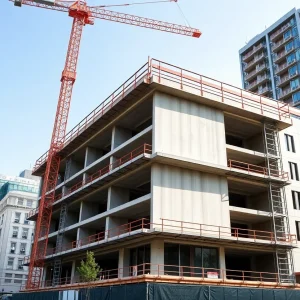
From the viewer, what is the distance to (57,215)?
5222 centimetres

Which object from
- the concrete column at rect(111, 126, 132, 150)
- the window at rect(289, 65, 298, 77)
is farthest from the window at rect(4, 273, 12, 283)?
the window at rect(289, 65, 298, 77)

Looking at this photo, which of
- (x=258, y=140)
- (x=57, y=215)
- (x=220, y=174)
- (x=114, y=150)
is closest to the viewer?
(x=220, y=174)

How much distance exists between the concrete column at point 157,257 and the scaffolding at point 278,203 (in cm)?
1160

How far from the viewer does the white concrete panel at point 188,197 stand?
30734mm

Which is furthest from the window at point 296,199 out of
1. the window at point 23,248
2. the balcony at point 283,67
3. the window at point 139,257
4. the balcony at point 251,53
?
the window at point 23,248

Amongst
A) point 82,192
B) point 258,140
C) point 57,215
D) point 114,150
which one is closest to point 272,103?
point 258,140

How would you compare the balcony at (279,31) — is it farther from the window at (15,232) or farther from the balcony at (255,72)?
the window at (15,232)

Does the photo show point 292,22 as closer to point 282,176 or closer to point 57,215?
point 282,176

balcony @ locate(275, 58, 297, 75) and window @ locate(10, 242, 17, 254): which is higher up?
balcony @ locate(275, 58, 297, 75)

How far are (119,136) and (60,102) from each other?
1987 centimetres

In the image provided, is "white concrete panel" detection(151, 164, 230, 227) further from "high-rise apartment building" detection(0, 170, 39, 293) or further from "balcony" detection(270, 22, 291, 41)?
"high-rise apartment building" detection(0, 170, 39, 293)

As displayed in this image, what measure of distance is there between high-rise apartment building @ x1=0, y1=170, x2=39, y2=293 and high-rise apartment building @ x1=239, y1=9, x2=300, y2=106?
6254 centimetres

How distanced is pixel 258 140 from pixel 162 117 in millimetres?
13366

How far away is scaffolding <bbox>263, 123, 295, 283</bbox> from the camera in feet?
115
